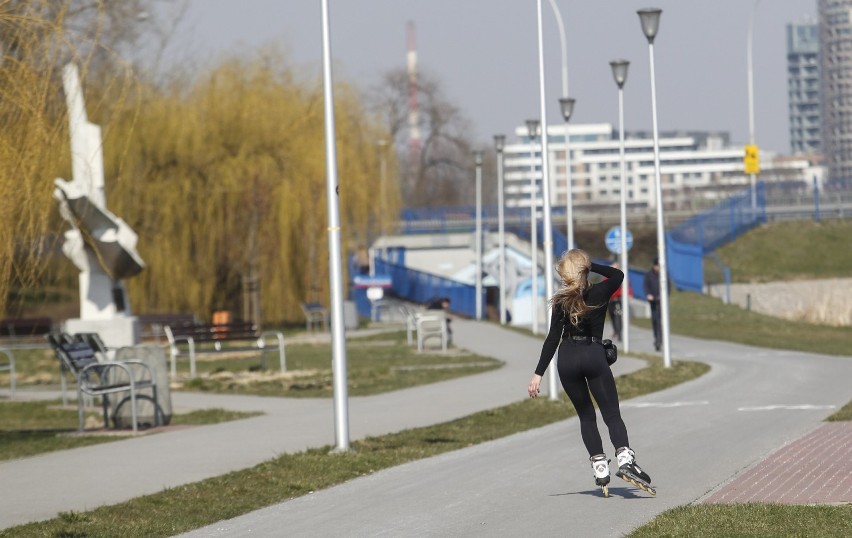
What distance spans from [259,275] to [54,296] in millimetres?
7636

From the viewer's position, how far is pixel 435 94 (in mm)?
96062

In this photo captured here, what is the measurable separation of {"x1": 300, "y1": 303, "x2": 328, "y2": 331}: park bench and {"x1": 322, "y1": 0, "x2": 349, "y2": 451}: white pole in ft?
96.5

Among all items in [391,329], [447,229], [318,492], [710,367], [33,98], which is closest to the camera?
[318,492]

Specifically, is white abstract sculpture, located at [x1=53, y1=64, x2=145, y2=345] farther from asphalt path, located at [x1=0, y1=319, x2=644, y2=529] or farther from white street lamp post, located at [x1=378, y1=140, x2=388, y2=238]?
white street lamp post, located at [x1=378, y1=140, x2=388, y2=238]

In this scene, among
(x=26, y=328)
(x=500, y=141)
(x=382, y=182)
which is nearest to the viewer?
(x=26, y=328)

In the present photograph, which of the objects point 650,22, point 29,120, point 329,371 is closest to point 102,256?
point 329,371

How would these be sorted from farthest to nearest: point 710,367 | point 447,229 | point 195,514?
point 447,229 → point 710,367 → point 195,514

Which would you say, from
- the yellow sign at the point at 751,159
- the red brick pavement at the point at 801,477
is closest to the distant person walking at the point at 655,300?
the red brick pavement at the point at 801,477

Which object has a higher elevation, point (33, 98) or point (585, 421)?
point (33, 98)

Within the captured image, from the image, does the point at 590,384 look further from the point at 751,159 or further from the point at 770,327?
the point at 751,159

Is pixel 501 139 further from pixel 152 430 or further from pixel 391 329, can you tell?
pixel 152 430

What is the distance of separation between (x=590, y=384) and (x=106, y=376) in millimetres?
7867

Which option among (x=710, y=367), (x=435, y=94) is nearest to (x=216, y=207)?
(x=710, y=367)

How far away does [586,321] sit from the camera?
1077cm
